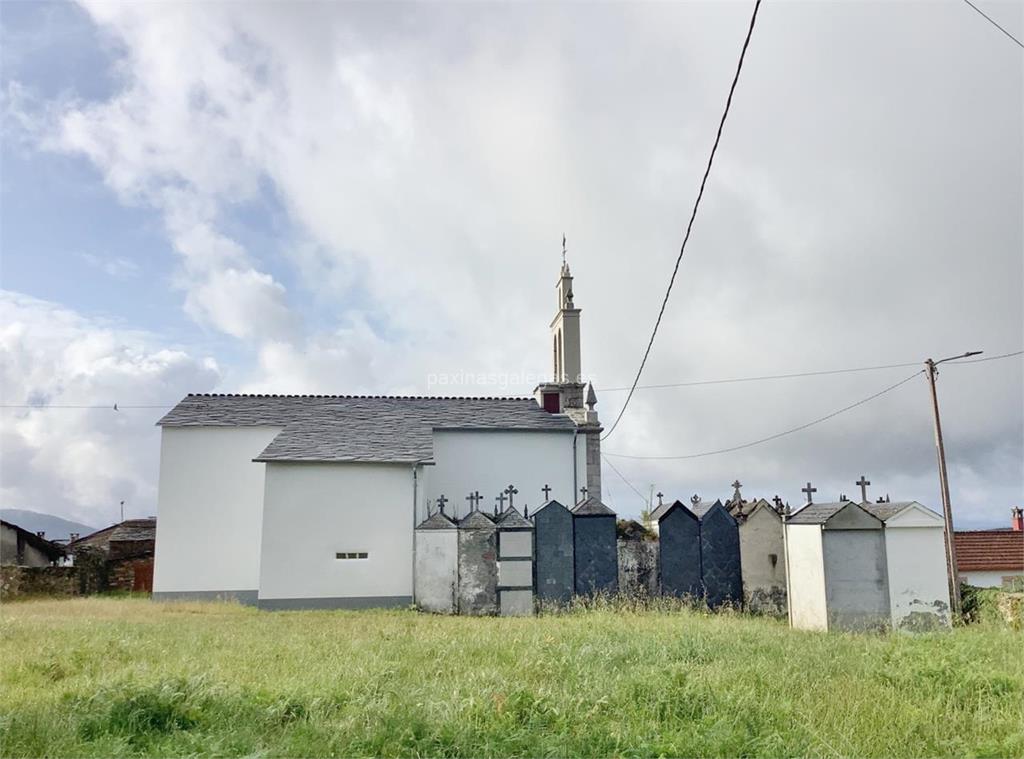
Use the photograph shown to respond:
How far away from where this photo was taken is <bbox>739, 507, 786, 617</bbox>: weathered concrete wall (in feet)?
51.3

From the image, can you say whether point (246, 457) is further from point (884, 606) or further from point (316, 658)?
point (884, 606)

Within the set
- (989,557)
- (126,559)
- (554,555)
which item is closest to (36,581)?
(126,559)

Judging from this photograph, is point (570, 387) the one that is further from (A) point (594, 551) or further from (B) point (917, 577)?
(B) point (917, 577)

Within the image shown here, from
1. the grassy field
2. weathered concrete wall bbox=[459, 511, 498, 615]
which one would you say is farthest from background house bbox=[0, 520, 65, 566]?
the grassy field

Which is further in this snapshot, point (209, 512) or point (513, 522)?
point (209, 512)

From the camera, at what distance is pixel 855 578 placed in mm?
13242

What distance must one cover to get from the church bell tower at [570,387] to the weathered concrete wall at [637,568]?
25.0 ft

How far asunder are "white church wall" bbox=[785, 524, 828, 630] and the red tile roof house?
1883 cm

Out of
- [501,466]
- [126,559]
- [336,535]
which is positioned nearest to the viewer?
[336,535]

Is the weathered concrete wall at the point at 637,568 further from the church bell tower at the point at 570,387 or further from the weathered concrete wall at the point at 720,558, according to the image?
the church bell tower at the point at 570,387

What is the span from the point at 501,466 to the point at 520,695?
17712mm

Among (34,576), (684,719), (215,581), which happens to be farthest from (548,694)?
(34,576)

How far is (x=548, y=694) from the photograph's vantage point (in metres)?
6.79

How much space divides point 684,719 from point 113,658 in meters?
7.30
